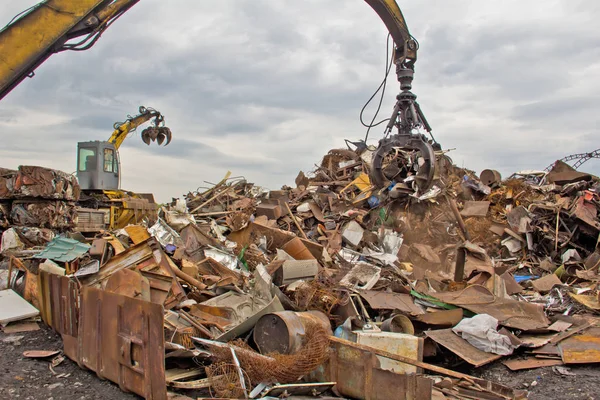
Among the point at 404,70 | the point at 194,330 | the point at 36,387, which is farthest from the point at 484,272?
the point at 36,387

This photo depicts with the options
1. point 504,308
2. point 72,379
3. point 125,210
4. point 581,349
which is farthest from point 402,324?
point 125,210

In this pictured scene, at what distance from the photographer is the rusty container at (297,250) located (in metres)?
8.53

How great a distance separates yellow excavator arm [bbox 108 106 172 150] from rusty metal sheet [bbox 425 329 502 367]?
11142mm

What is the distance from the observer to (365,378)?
418 cm

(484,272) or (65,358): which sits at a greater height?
(484,272)

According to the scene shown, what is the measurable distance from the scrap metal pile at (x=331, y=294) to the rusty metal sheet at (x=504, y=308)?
0.8 inches

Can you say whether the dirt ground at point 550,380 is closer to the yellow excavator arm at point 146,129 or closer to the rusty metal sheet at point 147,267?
the rusty metal sheet at point 147,267

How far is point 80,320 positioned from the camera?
438 centimetres

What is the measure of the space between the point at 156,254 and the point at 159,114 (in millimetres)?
9996

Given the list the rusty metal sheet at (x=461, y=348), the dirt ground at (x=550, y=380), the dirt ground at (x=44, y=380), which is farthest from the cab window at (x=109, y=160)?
the dirt ground at (x=550, y=380)

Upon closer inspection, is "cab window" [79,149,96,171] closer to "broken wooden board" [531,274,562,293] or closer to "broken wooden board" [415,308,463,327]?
"broken wooden board" [415,308,463,327]

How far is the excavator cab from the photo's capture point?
1194cm

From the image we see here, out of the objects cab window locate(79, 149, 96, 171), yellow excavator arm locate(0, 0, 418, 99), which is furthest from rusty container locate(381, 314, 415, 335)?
cab window locate(79, 149, 96, 171)

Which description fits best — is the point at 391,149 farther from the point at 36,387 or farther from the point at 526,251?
the point at 36,387
